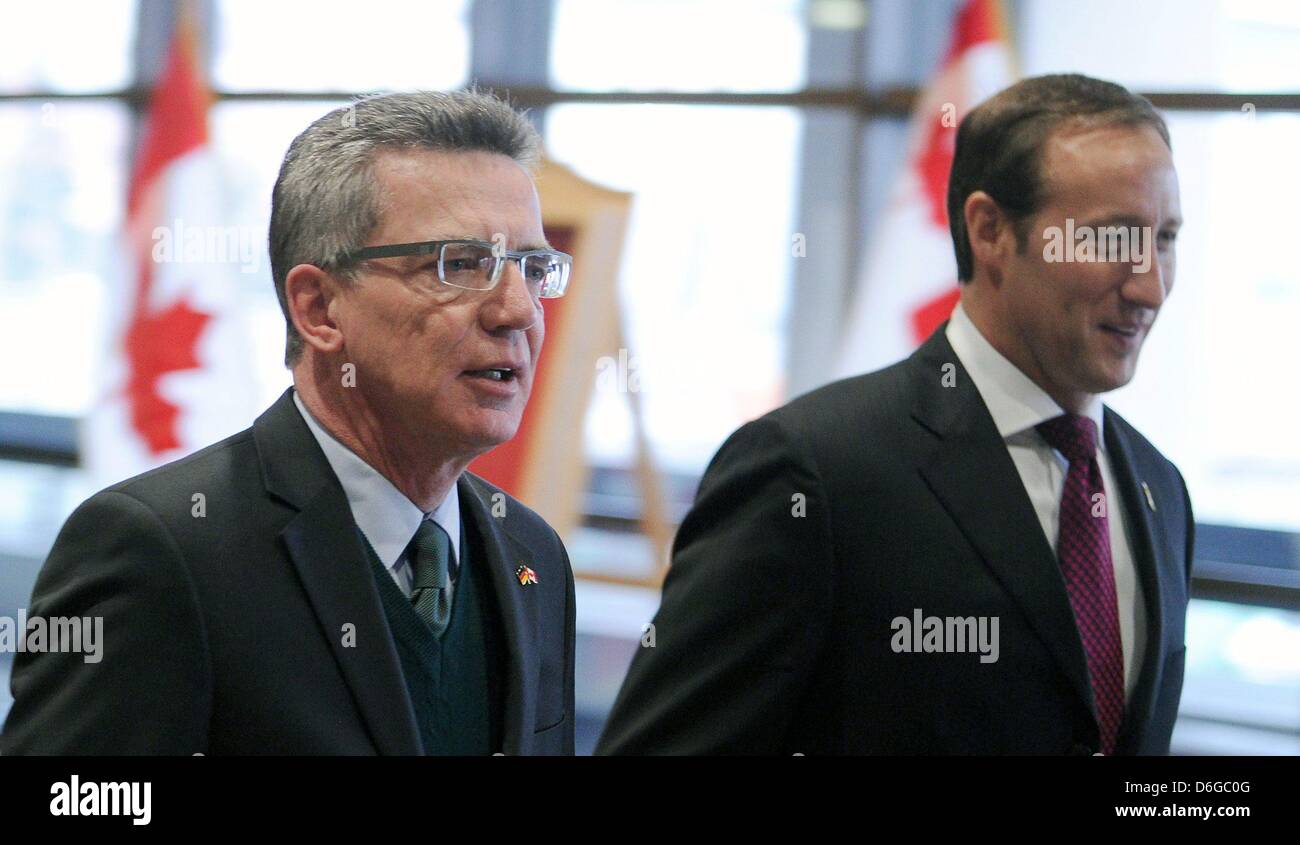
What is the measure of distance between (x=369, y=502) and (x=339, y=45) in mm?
3709

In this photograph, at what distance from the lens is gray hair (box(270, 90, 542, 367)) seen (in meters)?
1.51

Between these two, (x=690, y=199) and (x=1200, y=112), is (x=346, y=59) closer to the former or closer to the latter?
(x=690, y=199)

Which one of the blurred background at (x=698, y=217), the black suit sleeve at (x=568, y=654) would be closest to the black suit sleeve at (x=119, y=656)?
the black suit sleeve at (x=568, y=654)

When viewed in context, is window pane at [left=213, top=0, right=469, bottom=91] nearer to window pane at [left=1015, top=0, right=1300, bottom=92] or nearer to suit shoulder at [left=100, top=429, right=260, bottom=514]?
window pane at [left=1015, top=0, right=1300, bottom=92]

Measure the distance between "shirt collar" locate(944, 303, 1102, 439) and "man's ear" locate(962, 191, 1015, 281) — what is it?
10cm

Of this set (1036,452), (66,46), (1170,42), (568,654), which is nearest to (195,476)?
(568,654)

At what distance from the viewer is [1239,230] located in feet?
12.1

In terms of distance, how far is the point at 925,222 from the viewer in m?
4.02

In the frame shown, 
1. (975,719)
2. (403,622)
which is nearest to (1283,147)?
(975,719)

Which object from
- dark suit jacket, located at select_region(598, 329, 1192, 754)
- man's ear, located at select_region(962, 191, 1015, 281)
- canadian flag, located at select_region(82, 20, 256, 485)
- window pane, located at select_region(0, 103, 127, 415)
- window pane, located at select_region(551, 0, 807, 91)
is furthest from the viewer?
window pane, located at select_region(0, 103, 127, 415)

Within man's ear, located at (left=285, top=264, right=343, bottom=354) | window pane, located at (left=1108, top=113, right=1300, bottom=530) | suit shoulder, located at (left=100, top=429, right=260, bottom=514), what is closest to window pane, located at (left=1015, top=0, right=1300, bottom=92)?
window pane, located at (left=1108, top=113, right=1300, bottom=530)

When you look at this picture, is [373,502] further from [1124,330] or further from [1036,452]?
[1124,330]

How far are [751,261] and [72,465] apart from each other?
9.19 ft

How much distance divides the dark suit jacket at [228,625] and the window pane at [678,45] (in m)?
3.15
